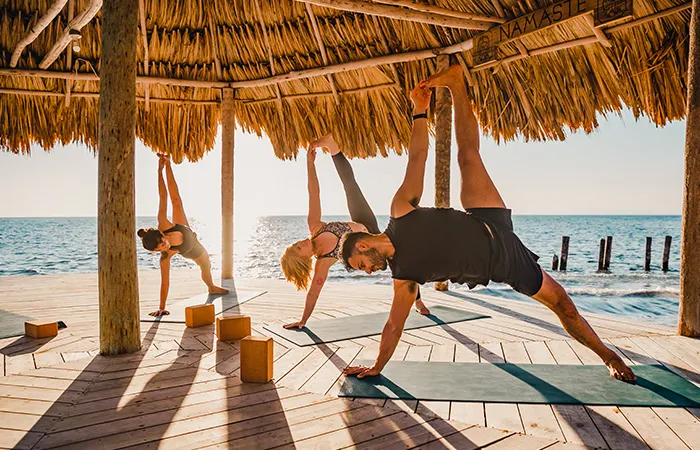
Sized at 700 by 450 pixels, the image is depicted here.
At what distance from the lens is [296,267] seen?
10.5 ft

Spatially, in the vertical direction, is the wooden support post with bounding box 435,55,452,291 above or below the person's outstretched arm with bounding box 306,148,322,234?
above

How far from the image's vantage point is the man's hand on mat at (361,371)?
2342 mm

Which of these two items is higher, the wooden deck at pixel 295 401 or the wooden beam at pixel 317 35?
the wooden beam at pixel 317 35

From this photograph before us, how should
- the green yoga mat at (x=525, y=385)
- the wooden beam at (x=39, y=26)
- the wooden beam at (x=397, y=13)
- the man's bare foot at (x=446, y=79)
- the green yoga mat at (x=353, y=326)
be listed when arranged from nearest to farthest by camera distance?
1. the green yoga mat at (x=525, y=385)
2. the man's bare foot at (x=446, y=79)
3. the green yoga mat at (x=353, y=326)
4. the wooden beam at (x=39, y=26)
5. the wooden beam at (x=397, y=13)

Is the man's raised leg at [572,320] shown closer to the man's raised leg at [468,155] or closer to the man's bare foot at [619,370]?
the man's bare foot at [619,370]

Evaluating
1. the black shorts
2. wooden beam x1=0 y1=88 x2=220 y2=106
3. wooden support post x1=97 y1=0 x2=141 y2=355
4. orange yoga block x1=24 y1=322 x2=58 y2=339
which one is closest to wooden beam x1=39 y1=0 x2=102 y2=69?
wooden beam x1=0 y1=88 x2=220 y2=106

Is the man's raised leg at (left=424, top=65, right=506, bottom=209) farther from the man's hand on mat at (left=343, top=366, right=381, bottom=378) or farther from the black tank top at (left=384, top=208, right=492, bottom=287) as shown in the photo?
the man's hand on mat at (left=343, top=366, right=381, bottom=378)

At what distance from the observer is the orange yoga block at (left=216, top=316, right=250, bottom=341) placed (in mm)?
3049

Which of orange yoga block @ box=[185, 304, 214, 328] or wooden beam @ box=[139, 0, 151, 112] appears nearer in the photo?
orange yoga block @ box=[185, 304, 214, 328]

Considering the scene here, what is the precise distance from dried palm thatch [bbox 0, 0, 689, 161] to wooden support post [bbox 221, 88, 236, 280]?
0.96 ft

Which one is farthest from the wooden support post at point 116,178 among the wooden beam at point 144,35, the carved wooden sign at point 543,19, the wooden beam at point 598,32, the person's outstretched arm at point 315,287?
the wooden beam at point 598,32

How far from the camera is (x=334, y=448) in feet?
5.38

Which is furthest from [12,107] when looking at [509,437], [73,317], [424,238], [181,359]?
[509,437]

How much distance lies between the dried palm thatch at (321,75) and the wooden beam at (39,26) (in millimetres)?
106
